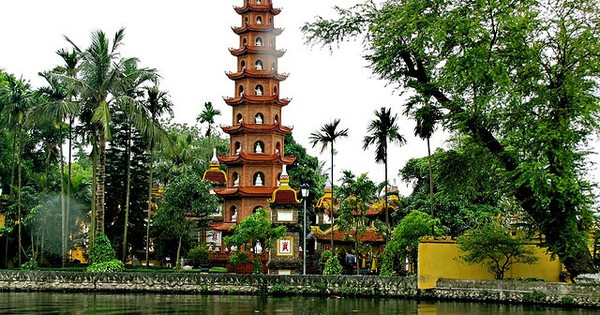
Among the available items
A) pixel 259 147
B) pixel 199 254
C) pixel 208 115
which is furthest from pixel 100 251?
pixel 208 115

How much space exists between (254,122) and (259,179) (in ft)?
12.4

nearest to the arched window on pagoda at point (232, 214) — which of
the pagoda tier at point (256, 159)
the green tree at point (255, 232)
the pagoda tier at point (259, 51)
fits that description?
the pagoda tier at point (256, 159)

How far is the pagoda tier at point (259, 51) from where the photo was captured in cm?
4575

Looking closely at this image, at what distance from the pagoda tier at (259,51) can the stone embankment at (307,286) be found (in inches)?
846

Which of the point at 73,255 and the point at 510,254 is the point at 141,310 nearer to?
the point at 510,254

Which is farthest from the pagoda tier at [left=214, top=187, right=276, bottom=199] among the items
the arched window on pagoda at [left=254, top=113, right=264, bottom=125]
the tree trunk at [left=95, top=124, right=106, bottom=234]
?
the tree trunk at [left=95, top=124, right=106, bottom=234]

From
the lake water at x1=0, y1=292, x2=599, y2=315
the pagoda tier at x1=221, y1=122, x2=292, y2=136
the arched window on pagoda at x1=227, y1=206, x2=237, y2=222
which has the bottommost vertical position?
the lake water at x1=0, y1=292, x2=599, y2=315

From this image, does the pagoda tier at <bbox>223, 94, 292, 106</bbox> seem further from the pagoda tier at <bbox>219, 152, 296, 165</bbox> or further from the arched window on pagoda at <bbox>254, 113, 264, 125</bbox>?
the pagoda tier at <bbox>219, 152, 296, 165</bbox>

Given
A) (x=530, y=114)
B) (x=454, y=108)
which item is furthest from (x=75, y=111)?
(x=530, y=114)

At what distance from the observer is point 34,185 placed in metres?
43.3

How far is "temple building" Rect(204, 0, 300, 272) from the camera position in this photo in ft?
143

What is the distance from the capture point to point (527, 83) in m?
19.1

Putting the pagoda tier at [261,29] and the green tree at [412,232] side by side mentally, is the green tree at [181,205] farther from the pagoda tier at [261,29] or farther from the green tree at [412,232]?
the green tree at [412,232]

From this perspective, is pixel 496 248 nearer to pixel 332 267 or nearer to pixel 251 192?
pixel 332 267
